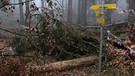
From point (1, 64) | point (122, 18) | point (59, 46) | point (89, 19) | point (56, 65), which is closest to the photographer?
point (1, 64)

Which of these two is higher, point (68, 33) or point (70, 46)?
point (68, 33)

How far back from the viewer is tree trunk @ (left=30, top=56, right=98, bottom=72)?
6.13 meters

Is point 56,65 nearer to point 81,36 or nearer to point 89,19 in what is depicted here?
point 81,36

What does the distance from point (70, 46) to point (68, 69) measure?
3.48ft

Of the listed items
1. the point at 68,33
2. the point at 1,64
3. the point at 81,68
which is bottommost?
the point at 81,68

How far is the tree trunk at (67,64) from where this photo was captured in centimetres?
613

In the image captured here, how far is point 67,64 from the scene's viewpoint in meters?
6.64

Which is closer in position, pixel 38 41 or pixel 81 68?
pixel 81 68

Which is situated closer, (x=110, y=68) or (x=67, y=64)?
(x=110, y=68)

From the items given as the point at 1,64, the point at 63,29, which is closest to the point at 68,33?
the point at 63,29

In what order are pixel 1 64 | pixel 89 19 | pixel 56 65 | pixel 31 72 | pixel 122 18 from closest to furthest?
pixel 1 64 → pixel 31 72 → pixel 56 65 → pixel 122 18 → pixel 89 19

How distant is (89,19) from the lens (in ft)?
65.6

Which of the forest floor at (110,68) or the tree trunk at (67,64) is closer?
the forest floor at (110,68)

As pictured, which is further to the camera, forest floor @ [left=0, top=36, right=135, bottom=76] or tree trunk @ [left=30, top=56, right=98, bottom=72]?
tree trunk @ [left=30, top=56, right=98, bottom=72]
